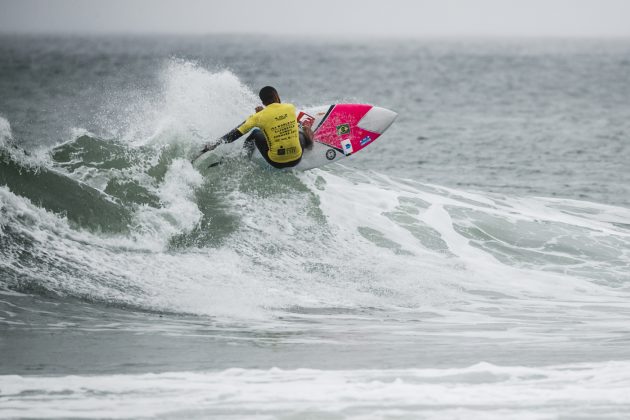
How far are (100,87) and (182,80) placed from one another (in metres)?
35.1

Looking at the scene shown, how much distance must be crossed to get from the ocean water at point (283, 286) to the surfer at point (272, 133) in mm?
350

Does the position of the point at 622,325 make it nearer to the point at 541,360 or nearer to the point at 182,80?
the point at 541,360

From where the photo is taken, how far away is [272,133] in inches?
473

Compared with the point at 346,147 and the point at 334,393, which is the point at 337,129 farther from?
the point at 334,393

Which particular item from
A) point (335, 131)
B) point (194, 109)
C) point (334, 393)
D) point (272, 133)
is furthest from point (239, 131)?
point (334, 393)

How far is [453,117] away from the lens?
3275cm

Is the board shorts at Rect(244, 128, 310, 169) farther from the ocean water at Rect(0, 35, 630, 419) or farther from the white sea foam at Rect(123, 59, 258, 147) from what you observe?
the white sea foam at Rect(123, 59, 258, 147)

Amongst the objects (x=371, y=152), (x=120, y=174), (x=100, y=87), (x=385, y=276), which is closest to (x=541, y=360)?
(x=385, y=276)

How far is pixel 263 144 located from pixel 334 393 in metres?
5.98

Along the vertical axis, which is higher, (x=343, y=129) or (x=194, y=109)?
(x=194, y=109)

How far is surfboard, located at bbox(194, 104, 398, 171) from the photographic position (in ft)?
42.9

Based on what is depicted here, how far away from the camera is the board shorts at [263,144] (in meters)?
12.1

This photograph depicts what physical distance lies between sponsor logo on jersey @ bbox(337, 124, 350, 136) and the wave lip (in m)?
6.56

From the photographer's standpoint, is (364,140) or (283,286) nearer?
(283,286)
